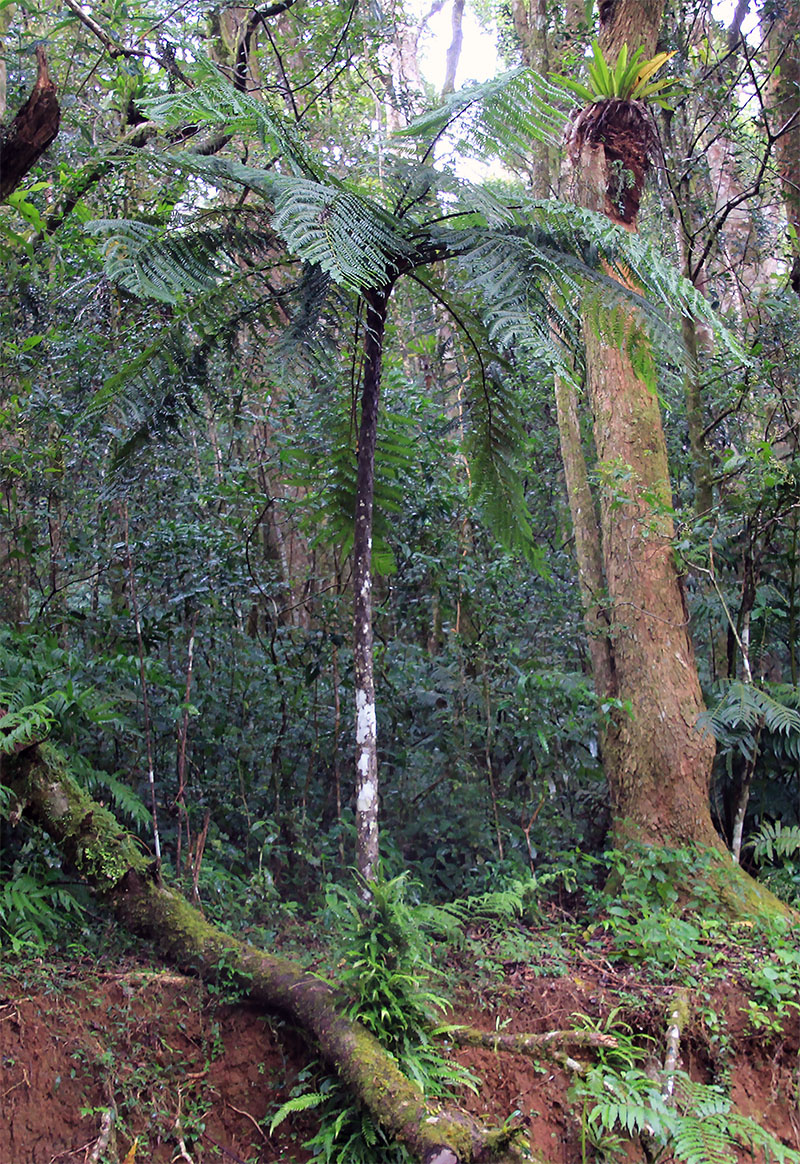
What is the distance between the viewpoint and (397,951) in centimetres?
328

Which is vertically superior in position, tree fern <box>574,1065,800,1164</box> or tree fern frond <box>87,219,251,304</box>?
tree fern frond <box>87,219,251,304</box>

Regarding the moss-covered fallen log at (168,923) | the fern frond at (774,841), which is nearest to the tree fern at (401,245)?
the moss-covered fallen log at (168,923)

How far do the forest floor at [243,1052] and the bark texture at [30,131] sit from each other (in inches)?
134

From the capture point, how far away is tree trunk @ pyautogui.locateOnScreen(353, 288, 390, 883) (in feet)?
12.1

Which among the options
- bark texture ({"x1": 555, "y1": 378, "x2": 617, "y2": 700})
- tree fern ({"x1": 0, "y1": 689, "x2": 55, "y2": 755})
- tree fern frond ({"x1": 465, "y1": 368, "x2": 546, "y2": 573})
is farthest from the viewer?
bark texture ({"x1": 555, "y1": 378, "x2": 617, "y2": 700})

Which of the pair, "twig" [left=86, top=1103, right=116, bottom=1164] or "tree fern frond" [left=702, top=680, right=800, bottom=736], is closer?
"twig" [left=86, top=1103, right=116, bottom=1164]

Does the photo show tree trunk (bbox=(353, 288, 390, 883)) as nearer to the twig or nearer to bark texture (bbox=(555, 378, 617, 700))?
the twig

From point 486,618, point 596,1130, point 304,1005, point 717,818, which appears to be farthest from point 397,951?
point 717,818

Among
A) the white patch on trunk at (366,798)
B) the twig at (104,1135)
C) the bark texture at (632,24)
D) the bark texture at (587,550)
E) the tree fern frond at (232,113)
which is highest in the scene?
the bark texture at (632,24)

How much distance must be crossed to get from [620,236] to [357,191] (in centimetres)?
122

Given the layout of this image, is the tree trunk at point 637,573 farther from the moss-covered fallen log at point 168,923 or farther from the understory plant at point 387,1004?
the moss-covered fallen log at point 168,923

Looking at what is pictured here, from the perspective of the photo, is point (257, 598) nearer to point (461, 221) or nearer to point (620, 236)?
point (461, 221)

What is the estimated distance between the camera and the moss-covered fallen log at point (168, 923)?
3113 millimetres

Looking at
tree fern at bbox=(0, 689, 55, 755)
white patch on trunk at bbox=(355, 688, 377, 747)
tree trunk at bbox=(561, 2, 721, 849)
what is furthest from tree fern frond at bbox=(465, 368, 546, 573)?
tree fern at bbox=(0, 689, 55, 755)
